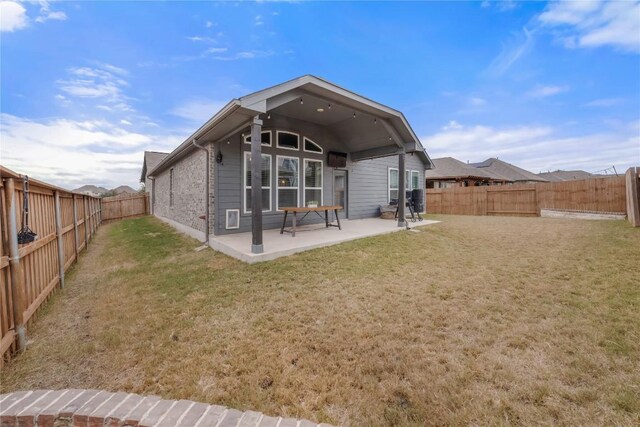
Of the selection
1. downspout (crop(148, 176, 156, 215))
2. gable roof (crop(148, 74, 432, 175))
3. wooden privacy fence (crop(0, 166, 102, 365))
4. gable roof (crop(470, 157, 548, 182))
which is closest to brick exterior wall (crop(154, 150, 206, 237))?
gable roof (crop(148, 74, 432, 175))

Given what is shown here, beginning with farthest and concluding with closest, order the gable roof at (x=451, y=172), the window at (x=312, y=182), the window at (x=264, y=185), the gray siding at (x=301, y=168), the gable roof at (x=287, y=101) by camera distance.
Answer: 1. the gable roof at (x=451, y=172)
2. the window at (x=312, y=182)
3. the window at (x=264, y=185)
4. the gray siding at (x=301, y=168)
5. the gable roof at (x=287, y=101)

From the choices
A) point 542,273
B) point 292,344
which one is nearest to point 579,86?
point 542,273

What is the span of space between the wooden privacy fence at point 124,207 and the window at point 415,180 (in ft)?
58.9

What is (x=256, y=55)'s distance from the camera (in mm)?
10609

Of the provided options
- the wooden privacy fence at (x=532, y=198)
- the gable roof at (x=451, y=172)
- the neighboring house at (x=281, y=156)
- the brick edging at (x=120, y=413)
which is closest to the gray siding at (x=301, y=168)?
the neighboring house at (x=281, y=156)

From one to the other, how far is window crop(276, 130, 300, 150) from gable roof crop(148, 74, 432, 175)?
1.93 meters

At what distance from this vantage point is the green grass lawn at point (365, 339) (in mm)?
1756

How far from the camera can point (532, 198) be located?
539 inches

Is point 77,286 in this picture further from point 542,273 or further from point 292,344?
point 542,273

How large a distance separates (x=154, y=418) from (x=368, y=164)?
34.2 ft

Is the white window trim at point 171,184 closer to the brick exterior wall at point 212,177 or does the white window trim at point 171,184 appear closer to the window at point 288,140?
the brick exterior wall at point 212,177

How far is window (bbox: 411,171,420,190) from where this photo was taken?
13617mm

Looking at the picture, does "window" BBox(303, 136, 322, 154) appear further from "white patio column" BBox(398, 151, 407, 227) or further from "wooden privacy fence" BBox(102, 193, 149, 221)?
"wooden privacy fence" BBox(102, 193, 149, 221)

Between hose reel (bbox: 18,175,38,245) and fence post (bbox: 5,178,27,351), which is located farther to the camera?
hose reel (bbox: 18,175,38,245)
